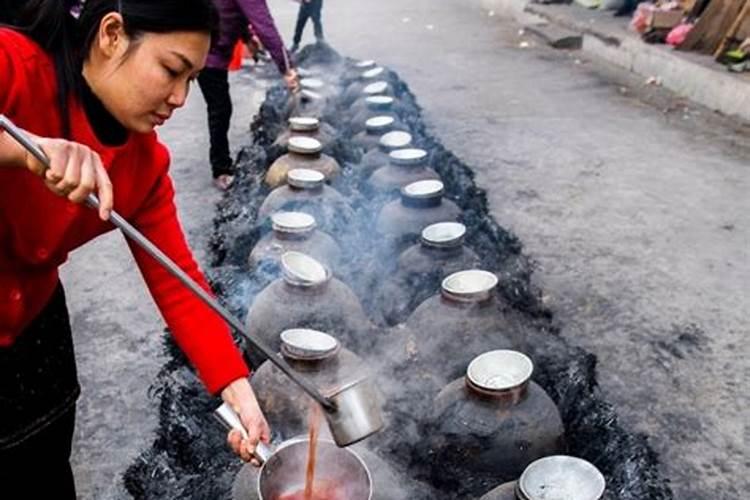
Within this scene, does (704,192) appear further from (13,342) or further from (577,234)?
(13,342)

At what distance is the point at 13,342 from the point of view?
2.15 metres

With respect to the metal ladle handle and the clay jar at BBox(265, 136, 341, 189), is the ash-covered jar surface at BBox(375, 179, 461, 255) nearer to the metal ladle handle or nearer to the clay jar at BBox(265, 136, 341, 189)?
the clay jar at BBox(265, 136, 341, 189)

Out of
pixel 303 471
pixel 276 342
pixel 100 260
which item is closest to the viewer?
pixel 303 471

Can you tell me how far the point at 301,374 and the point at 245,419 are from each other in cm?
69

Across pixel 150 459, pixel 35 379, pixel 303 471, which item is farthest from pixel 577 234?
pixel 35 379

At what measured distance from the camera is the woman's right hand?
60.2 inches

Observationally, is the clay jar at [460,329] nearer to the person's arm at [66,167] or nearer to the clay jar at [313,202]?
the clay jar at [313,202]

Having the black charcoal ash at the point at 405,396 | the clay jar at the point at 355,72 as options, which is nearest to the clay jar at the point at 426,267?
the black charcoal ash at the point at 405,396

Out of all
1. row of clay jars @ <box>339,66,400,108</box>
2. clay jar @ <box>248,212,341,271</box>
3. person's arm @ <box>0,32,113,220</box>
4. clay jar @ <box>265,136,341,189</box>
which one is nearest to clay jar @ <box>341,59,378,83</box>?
row of clay jars @ <box>339,66,400,108</box>

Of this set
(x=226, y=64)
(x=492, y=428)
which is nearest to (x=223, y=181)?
(x=226, y=64)

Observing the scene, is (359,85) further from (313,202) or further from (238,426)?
(238,426)

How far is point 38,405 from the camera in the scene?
225cm

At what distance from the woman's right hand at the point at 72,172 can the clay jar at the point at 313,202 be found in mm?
3104

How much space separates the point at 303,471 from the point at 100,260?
417cm
